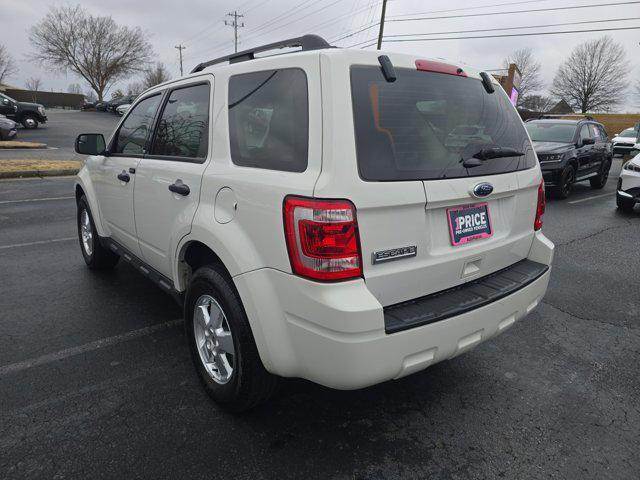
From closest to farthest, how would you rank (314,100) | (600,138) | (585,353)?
(314,100), (585,353), (600,138)

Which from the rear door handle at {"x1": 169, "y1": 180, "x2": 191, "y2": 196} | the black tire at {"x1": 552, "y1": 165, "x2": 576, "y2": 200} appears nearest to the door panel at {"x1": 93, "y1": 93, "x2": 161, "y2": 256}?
the rear door handle at {"x1": 169, "y1": 180, "x2": 191, "y2": 196}

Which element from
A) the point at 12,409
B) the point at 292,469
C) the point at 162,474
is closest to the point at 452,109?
the point at 292,469

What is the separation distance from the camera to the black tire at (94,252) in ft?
14.7

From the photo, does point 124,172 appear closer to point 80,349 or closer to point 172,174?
point 172,174

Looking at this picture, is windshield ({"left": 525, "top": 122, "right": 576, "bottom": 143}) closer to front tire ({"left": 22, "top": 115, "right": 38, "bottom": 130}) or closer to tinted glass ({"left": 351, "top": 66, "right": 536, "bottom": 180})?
tinted glass ({"left": 351, "top": 66, "right": 536, "bottom": 180})

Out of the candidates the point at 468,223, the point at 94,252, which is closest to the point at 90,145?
the point at 94,252

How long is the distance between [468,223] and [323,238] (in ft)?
2.91

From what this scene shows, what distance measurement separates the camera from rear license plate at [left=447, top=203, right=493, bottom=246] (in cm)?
225

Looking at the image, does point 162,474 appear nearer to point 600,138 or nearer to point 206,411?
point 206,411

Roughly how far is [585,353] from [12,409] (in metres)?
3.77

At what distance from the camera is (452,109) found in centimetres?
236

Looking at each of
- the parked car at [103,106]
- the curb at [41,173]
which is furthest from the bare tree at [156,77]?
the curb at [41,173]

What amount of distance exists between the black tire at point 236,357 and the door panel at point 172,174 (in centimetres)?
37

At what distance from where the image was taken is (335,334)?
1.86 metres
